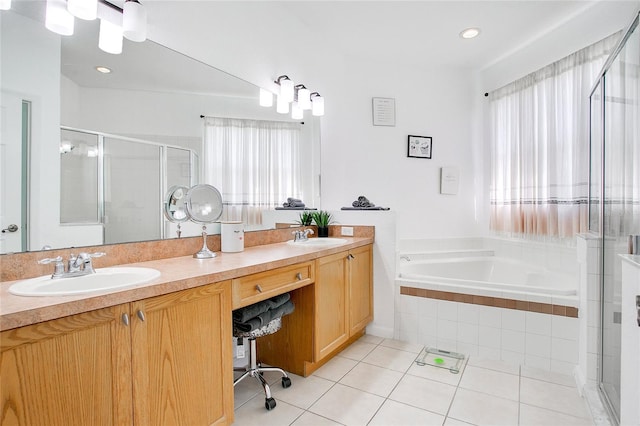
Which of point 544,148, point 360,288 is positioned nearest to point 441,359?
point 360,288

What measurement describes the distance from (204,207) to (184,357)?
33.6 inches

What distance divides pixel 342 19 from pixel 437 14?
774mm

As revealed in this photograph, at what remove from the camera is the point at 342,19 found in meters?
2.74

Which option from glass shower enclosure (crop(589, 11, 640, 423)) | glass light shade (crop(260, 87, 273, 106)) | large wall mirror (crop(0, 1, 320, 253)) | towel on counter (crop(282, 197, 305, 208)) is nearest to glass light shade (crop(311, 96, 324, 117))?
glass light shade (crop(260, 87, 273, 106))

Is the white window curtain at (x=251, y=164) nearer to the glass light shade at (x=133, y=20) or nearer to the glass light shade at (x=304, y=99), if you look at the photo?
the glass light shade at (x=304, y=99)

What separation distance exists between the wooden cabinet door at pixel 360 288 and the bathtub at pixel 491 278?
0.28 m

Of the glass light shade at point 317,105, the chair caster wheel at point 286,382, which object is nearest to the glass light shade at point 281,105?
the glass light shade at point 317,105

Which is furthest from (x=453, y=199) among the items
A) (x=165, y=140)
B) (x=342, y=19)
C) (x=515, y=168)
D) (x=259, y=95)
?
(x=165, y=140)

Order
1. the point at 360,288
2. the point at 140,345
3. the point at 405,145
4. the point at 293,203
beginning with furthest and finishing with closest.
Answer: the point at 405,145 → the point at 293,203 → the point at 360,288 → the point at 140,345

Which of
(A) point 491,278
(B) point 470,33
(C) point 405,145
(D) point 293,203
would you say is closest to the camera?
(D) point 293,203

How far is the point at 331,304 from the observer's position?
2123 mm

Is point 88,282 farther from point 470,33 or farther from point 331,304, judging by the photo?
point 470,33

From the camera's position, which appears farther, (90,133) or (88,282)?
(90,133)

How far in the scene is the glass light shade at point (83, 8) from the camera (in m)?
1.31
